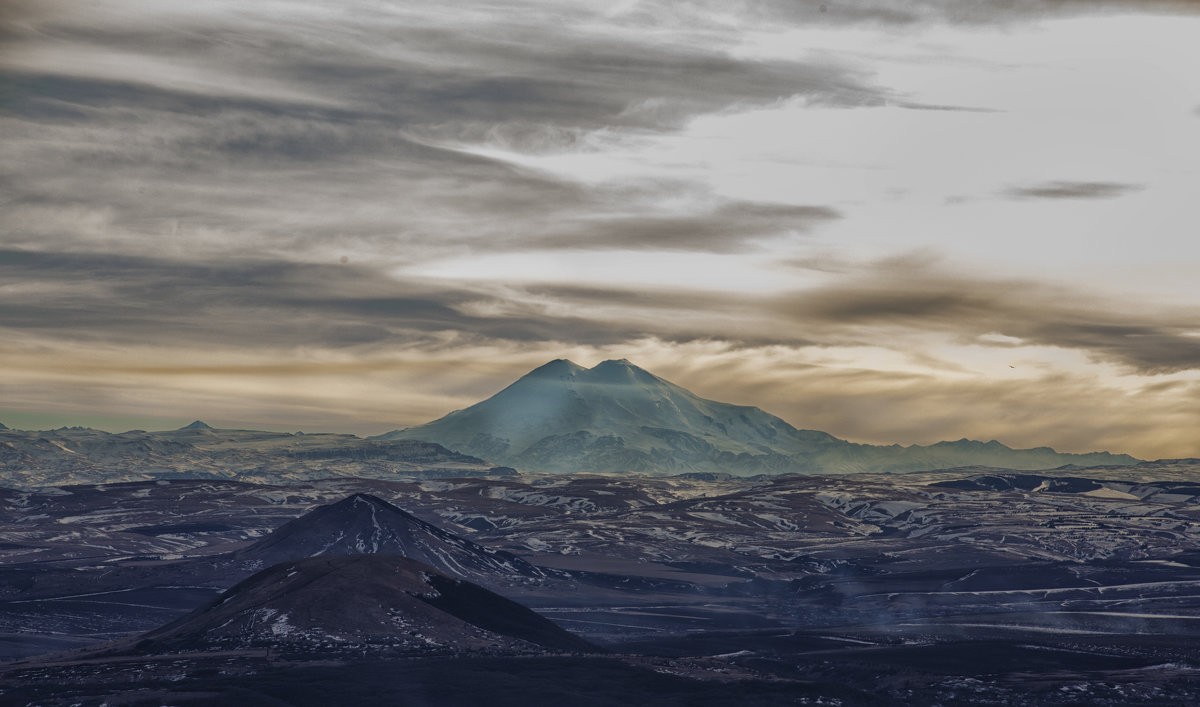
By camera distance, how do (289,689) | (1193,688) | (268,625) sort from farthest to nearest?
(268,625) < (1193,688) < (289,689)

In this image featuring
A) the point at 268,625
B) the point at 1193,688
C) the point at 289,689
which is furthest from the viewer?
the point at 268,625

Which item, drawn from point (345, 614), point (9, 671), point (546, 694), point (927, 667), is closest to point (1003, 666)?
point (927, 667)

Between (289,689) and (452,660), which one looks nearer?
(289,689)

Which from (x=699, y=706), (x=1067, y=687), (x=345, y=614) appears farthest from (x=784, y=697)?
(x=345, y=614)

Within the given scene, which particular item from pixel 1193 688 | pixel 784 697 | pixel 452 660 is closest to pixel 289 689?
pixel 452 660

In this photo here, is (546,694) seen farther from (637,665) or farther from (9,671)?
(9,671)

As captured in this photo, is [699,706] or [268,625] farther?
[268,625]

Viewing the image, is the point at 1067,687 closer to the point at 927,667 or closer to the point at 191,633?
the point at 927,667
